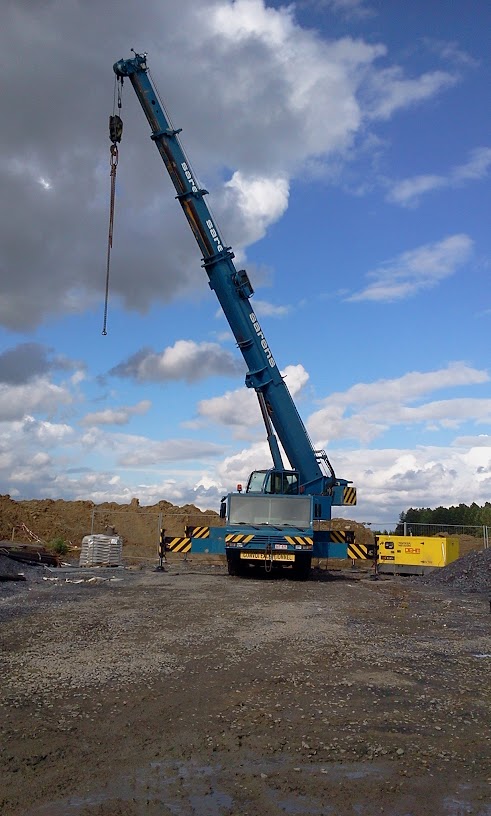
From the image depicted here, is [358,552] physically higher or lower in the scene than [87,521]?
lower

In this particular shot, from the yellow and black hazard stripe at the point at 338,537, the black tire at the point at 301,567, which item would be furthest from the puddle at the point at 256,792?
the yellow and black hazard stripe at the point at 338,537

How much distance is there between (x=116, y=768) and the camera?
436 cm

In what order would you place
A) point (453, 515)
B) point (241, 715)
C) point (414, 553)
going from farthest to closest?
point (453, 515) < point (414, 553) < point (241, 715)

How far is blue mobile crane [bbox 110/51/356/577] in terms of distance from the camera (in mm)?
19375

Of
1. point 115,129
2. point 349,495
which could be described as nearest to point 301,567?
point 349,495

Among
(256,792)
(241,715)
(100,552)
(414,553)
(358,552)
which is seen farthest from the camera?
(414,553)

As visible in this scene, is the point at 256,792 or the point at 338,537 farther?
the point at 338,537

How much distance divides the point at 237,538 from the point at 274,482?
2.50 metres

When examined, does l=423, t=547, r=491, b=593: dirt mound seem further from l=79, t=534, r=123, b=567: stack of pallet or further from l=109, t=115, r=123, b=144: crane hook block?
l=109, t=115, r=123, b=144: crane hook block

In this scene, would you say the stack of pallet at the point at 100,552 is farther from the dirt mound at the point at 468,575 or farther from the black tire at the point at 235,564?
the dirt mound at the point at 468,575

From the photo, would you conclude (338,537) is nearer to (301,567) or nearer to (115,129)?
(301,567)

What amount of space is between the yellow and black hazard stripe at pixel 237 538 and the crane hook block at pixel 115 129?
11498 millimetres

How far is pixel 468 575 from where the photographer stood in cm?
1969

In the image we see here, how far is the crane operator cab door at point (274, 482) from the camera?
20406 mm
